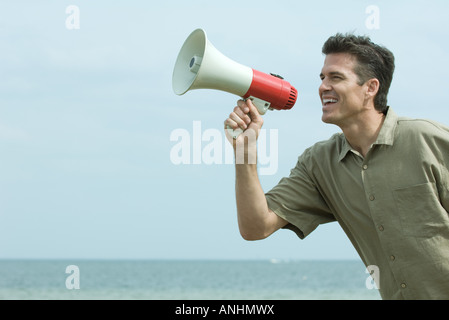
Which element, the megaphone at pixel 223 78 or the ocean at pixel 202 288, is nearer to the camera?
the megaphone at pixel 223 78

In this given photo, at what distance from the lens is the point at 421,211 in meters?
2.92

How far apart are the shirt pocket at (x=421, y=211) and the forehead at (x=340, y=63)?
67 centimetres

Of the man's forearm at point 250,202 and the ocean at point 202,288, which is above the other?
the man's forearm at point 250,202

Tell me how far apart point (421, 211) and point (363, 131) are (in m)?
0.49

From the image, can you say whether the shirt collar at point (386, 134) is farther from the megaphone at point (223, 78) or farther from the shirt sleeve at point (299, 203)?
the megaphone at point (223, 78)

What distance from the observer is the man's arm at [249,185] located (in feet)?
10.1

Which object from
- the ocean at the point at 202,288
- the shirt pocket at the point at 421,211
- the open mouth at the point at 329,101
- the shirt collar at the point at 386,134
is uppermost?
the open mouth at the point at 329,101

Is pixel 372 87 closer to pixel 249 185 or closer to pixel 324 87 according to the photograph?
pixel 324 87

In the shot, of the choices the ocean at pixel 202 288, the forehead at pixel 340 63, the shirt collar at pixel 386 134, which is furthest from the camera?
the ocean at pixel 202 288

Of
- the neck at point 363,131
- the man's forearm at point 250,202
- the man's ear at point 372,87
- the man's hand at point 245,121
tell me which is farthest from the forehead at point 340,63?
the man's forearm at point 250,202

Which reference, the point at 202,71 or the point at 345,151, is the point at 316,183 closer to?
the point at 345,151

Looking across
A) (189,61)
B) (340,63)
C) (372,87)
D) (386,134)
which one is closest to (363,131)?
(386,134)
